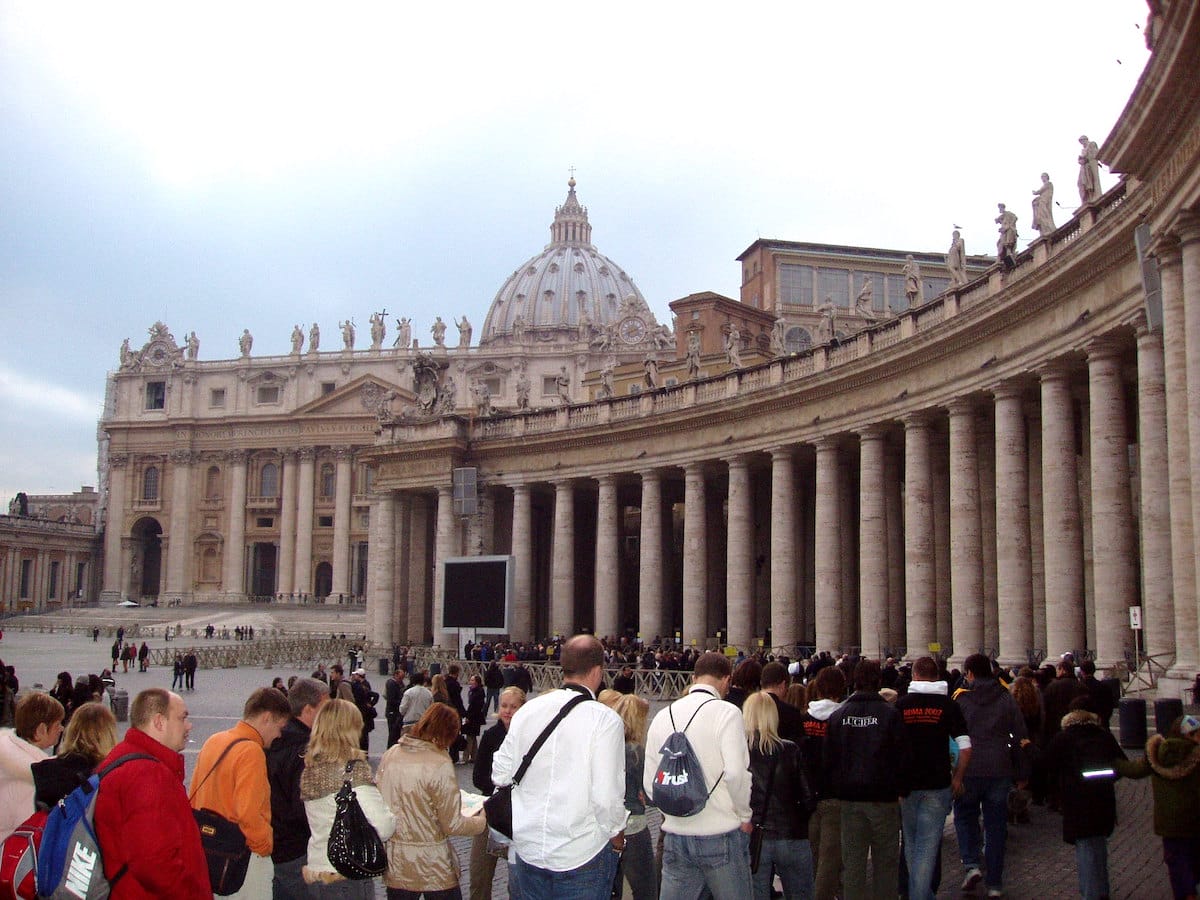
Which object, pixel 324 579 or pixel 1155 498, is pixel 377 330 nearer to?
pixel 324 579

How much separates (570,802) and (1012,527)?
965 inches

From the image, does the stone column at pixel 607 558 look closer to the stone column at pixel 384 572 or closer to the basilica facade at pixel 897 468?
the basilica facade at pixel 897 468

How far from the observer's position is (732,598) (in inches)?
1665

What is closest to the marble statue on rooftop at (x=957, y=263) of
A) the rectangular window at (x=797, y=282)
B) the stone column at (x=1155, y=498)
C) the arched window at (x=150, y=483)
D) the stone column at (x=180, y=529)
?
the stone column at (x=1155, y=498)

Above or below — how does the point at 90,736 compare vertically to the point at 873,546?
below

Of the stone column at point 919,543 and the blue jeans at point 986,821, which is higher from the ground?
the stone column at point 919,543

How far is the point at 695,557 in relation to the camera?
1742 inches

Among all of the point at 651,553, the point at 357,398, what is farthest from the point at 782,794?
the point at 357,398

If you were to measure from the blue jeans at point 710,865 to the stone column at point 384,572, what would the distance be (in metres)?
46.1

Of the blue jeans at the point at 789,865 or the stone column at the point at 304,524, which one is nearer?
the blue jeans at the point at 789,865

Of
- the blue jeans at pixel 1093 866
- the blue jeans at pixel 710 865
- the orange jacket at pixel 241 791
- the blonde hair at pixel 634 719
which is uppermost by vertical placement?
the blonde hair at pixel 634 719

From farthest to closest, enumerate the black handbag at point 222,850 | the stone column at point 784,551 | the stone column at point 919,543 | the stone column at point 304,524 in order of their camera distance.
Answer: the stone column at point 304,524 < the stone column at point 784,551 < the stone column at point 919,543 < the black handbag at point 222,850

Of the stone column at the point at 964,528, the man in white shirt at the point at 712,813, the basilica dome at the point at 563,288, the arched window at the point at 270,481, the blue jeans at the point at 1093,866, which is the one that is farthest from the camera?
the basilica dome at the point at 563,288

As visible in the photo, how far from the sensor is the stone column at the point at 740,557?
42062 mm
